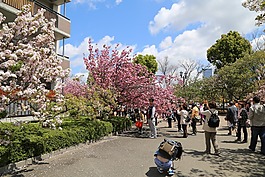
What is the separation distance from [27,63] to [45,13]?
34.7 ft

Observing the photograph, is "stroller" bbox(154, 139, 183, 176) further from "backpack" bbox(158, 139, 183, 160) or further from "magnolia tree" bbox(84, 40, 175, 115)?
"magnolia tree" bbox(84, 40, 175, 115)

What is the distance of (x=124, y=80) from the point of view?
13.3 m

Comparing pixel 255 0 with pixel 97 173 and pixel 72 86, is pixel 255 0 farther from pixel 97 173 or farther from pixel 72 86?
pixel 72 86

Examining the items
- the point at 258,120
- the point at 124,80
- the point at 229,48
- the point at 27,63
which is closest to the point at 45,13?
the point at 124,80

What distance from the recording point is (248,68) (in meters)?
24.5

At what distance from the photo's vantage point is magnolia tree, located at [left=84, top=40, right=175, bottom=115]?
1316 centimetres

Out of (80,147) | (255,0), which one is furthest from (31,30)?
(255,0)

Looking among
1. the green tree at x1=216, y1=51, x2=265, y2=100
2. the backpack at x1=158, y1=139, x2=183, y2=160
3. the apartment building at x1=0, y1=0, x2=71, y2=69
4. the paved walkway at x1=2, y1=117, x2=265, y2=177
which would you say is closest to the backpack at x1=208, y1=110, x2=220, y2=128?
the paved walkway at x1=2, y1=117, x2=265, y2=177

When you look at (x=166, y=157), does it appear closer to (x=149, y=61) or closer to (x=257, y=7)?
(x=257, y=7)

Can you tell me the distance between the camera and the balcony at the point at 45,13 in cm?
1180

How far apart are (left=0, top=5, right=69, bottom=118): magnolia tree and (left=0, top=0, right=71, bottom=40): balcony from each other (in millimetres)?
8098

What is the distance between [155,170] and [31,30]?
4.37m

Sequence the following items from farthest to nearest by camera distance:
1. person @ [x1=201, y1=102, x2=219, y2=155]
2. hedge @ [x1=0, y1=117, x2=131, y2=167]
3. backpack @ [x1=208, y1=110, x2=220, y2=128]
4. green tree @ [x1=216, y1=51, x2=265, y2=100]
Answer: green tree @ [x1=216, y1=51, x2=265, y2=100] < person @ [x1=201, y1=102, x2=219, y2=155] < backpack @ [x1=208, y1=110, x2=220, y2=128] < hedge @ [x1=0, y1=117, x2=131, y2=167]

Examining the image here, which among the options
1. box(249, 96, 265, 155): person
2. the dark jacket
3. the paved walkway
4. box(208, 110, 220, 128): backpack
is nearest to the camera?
the paved walkway
